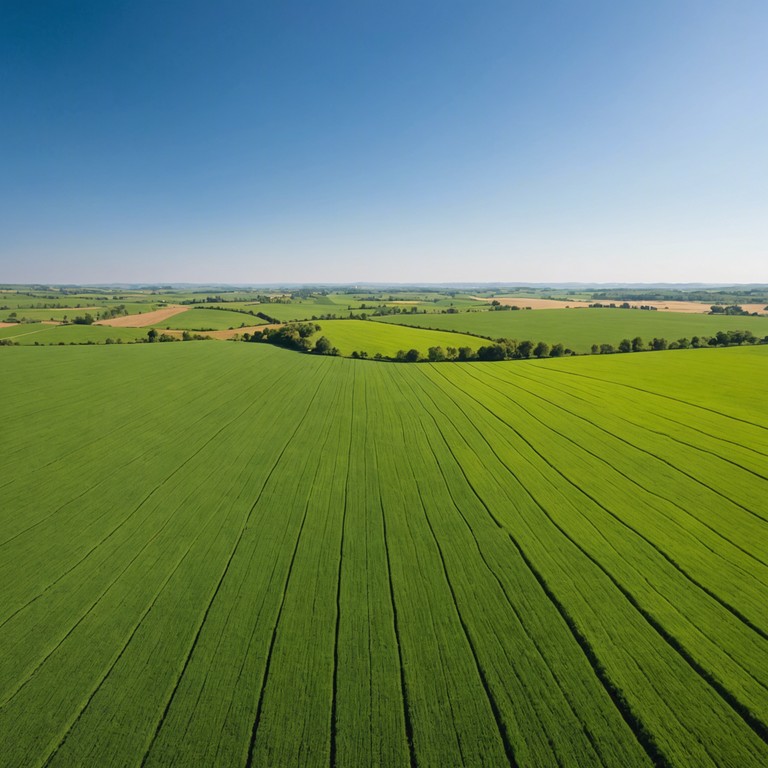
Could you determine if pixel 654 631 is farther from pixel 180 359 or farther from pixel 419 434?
pixel 180 359

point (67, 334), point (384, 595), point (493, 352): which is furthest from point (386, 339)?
point (67, 334)

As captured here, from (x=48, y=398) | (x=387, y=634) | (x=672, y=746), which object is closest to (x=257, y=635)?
(x=387, y=634)

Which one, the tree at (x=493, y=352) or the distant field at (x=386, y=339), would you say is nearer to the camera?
the tree at (x=493, y=352)

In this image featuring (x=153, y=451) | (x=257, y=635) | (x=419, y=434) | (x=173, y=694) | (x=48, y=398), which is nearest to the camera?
(x=173, y=694)

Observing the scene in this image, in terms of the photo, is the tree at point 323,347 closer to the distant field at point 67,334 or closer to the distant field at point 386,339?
the distant field at point 386,339

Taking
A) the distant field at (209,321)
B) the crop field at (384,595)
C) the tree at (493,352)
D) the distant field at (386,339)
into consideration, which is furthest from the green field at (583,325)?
the crop field at (384,595)

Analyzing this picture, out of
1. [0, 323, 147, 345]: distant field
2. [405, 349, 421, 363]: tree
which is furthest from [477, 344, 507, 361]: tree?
[0, 323, 147, 345]: distant field

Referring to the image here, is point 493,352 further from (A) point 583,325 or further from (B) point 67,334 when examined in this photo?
(B) point 67,334
